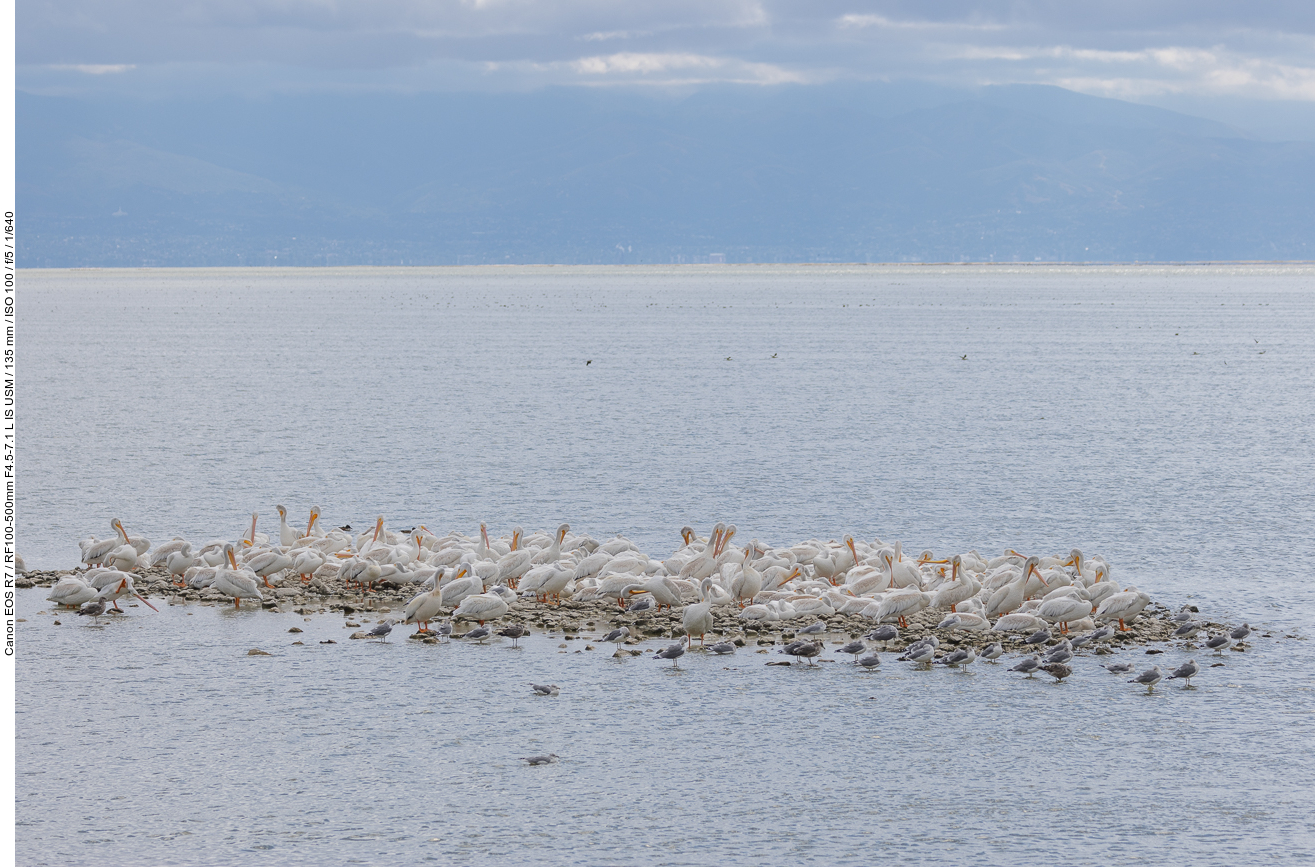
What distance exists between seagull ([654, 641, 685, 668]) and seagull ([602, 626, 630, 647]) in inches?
26.1

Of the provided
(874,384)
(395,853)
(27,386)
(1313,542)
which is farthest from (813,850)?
(27,386)

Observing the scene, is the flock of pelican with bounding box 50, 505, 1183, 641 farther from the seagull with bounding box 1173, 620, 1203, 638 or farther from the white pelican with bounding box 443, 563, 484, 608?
the seagull with bounding box 1173, 620, 1203, 638

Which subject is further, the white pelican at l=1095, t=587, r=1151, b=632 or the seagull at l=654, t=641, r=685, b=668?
the white pelican at l=1095, t=587, r=1151, b=632

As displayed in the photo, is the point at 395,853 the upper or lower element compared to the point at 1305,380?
lower

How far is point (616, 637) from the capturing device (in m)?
15.4

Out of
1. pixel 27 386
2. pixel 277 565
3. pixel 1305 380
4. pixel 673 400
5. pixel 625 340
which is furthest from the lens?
pixel 625 340

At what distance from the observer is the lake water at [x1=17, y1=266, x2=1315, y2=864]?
10.6 m

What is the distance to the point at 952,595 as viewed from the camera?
16.1 metres

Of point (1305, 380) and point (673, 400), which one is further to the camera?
point (1305, 380)

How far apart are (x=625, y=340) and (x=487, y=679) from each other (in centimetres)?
6799

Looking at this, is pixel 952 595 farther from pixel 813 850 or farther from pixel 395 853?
pixel 395 853

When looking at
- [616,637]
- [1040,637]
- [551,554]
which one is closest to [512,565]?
[551,554]

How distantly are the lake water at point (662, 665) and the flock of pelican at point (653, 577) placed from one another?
907mm

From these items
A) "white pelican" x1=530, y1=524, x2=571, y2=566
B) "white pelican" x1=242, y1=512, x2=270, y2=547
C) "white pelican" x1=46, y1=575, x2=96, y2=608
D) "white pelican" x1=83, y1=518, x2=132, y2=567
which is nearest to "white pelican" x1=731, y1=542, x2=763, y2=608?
"white pelican" x1=530, y1=524, x2=571, y2=566
